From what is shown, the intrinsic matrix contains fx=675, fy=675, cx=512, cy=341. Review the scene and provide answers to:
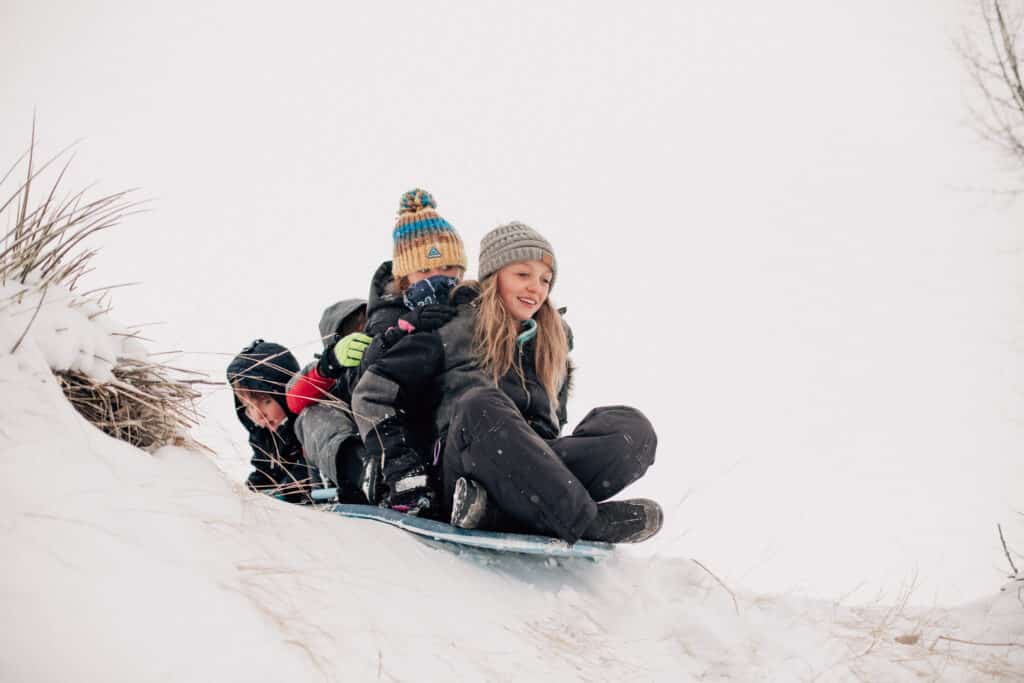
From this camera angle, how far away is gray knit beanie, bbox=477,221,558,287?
9.67ft

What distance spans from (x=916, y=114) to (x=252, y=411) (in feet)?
108

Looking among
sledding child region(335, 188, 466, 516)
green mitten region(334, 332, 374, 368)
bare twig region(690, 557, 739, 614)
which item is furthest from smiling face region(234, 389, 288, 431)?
bare twig region(690, 557, 739, 614)

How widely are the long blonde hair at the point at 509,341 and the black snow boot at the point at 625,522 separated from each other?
2.22 ft

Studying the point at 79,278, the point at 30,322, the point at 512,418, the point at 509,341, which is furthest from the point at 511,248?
the point at 30,322

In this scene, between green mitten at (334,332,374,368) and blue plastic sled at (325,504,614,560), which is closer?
blue plastic sled at (325,504,614,560)

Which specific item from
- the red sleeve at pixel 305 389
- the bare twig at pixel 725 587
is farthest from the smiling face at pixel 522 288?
the bare twig at pixel 725 587

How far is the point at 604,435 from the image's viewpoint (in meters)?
2.35

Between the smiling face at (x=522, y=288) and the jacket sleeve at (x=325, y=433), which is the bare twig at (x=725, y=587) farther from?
the jacket sleeve at (x=325, y=433)

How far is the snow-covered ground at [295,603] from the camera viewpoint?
0.98 m

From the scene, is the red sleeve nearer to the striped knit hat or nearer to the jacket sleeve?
the jacket sleeve

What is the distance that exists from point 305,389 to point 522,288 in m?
1.13

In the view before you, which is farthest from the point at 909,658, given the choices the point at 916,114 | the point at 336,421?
the point at 916,114

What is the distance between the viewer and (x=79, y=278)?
71.5 inches

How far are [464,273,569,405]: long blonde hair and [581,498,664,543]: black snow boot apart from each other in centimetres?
68
